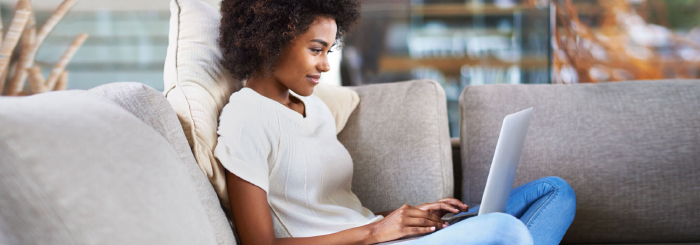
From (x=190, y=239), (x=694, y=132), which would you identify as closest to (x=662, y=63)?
(x=694, y=132)

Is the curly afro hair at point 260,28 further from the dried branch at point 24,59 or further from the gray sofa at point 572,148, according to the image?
the dried branch at point 24,59

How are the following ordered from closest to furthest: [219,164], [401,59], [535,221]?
[219,164] → [535,221] → [401,59]

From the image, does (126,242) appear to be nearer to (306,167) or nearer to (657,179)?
(306,167)

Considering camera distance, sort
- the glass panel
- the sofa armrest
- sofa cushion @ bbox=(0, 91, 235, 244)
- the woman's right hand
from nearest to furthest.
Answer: sofa cushion @ bbox=(0, 91, 235, 244)
the woman's right hand
the sofa armrest
the glass panel

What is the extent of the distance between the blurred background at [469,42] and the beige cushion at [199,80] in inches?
78.4

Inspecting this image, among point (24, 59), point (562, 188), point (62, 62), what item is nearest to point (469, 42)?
point (562, 188)

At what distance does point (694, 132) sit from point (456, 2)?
222 cm

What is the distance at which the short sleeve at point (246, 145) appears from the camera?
84cm

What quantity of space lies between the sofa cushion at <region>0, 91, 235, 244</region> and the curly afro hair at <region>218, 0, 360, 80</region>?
493mm

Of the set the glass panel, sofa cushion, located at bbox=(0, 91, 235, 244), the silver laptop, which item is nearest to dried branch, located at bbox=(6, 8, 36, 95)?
sofa cushion, located at bbox=(0, 91, 235, 244)

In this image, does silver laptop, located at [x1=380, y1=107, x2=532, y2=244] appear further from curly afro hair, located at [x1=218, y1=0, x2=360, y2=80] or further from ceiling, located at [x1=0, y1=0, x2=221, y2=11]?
ceiling, located at [x1=0, y1=0, x2=221, y2=11]

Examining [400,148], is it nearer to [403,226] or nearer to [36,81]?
[403,226]

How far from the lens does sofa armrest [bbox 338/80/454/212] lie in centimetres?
129

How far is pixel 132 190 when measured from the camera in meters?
0.50
